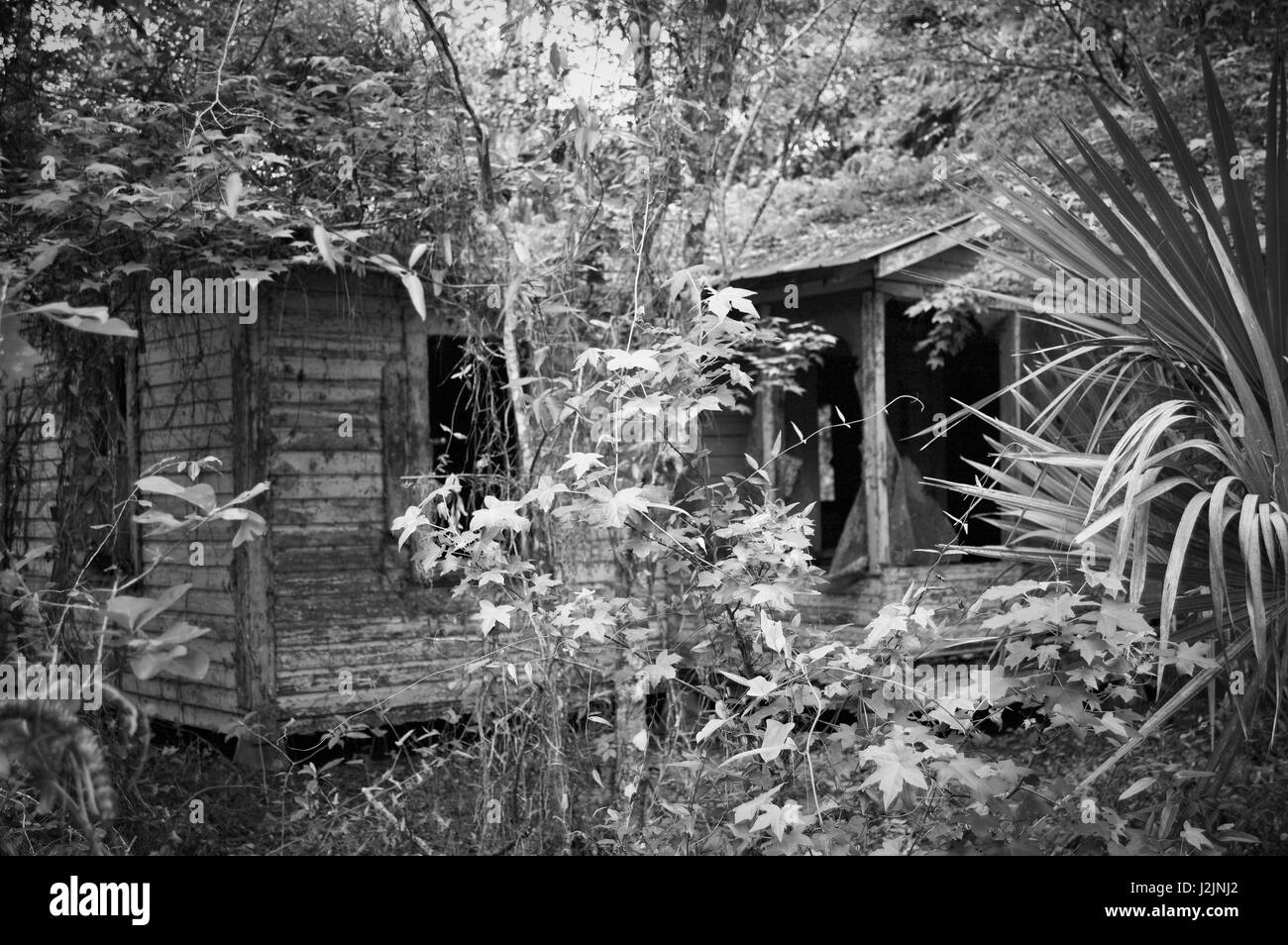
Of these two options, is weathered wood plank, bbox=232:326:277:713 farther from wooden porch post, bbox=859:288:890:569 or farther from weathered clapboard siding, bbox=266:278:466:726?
wooden porch post, bbox=859:288:890:569

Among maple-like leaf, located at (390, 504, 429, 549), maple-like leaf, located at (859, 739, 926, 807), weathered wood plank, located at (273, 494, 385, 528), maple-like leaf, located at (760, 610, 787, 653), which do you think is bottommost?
maple-like leaf, located at (859, 739, 926, 807)

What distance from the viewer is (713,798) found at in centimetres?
467

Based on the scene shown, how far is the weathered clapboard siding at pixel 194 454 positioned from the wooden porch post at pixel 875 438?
172 inches

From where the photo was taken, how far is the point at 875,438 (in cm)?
840

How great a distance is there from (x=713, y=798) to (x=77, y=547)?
3.49 m

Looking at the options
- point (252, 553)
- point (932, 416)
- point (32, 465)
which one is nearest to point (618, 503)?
point (252, 553)

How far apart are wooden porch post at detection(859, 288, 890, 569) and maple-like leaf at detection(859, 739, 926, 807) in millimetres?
5564

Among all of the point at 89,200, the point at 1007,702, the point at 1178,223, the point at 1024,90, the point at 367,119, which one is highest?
the point at 1024,90

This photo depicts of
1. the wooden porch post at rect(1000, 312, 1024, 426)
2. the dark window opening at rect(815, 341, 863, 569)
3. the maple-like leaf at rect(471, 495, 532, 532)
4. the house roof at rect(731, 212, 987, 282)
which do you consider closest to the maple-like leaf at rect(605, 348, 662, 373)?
the maple-like leaf at rect(471, 495, 532, 532)

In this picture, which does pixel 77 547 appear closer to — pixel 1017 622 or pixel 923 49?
pixel 1017 622

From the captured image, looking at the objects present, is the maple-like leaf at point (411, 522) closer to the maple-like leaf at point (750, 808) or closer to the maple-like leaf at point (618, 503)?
the maple-like leaf at point (618, 503)

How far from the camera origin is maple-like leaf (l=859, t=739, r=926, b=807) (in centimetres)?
279

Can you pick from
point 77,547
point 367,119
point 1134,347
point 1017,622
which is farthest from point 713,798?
point 367,119

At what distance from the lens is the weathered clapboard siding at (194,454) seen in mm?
7078
